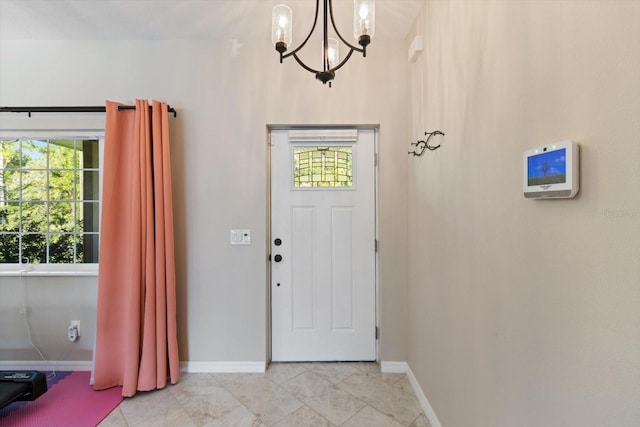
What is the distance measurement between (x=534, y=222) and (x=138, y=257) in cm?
242

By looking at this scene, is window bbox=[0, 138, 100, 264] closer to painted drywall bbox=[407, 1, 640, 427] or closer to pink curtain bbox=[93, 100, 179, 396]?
pink curtain bbox=[93, 100, 179, 396]

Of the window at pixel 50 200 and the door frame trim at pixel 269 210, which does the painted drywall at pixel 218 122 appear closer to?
the door frame trim at pixel 269 210

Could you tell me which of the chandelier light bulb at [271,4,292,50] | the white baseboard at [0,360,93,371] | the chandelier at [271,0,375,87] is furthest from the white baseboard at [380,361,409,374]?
the white baseboard at [0,360,93,371]

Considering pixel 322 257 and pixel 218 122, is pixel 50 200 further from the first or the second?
pixel 322 257

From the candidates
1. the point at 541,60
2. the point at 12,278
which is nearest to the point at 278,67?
the point at 541,60

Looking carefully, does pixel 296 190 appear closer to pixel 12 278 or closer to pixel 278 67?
pixel 278 67

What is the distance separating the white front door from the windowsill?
160 cm

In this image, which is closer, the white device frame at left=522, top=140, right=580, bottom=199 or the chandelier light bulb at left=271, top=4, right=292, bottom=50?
the white device frame at left=522, top=140, right=580, bottom=199

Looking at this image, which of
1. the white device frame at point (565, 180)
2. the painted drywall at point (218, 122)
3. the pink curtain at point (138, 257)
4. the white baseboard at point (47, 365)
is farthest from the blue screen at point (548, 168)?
the white baseboard at point (47, 365)

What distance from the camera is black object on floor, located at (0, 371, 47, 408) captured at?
1676 mm

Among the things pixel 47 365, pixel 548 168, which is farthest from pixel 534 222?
pixel 47 365

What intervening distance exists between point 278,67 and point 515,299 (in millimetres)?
2263

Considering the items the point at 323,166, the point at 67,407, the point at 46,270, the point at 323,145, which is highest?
the point at 323,145

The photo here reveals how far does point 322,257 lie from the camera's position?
2.34 metres
